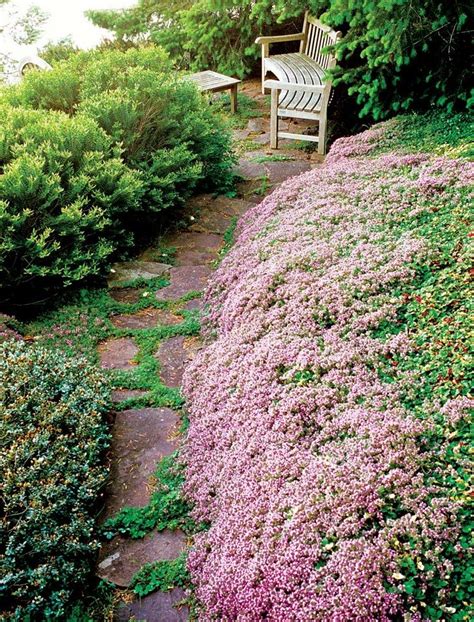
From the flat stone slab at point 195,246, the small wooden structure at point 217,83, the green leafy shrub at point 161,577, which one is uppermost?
the small wooden structure at point 217,83

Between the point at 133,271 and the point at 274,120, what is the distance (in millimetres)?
3569

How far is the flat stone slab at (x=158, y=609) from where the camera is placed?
2389 mm

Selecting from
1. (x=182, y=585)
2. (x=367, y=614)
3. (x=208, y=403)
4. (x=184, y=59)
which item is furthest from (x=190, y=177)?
(x=184, y=59)

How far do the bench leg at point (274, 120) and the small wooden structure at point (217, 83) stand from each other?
4.48 ft

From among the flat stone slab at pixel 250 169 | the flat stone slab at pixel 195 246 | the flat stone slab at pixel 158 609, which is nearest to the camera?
the flat stone slab at pixel 158 609

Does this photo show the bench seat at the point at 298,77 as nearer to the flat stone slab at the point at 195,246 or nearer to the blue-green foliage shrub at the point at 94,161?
the blue-green foliage shrub at the point at 94,161

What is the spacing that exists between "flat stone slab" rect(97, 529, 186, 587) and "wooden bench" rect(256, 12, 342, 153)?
18.0 ft

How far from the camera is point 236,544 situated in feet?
7.47

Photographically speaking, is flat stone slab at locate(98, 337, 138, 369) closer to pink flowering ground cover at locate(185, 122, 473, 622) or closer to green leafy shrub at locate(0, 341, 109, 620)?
green leafy shrub at locate(0, 341, 109, 620)

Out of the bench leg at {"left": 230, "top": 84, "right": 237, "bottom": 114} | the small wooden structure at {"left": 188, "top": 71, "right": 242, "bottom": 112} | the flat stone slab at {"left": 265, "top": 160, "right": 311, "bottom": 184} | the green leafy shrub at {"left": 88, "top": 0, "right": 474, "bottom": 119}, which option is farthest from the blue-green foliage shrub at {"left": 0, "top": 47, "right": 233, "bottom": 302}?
the bench leg at {"left": 230, "top": 84, "right": 237, "bottom": 114}

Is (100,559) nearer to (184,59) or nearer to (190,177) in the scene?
(190,177)

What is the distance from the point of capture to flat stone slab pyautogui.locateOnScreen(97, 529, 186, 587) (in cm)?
259

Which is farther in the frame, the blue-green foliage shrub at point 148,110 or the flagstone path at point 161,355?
the blue-green foliage shrub at point 148,110

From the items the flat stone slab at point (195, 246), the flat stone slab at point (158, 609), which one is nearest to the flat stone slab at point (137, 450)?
the flat stone slab at point (158, 609)
